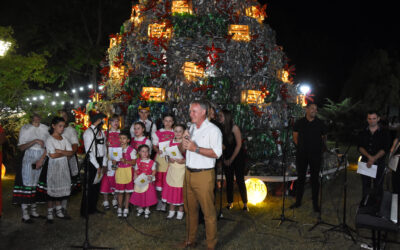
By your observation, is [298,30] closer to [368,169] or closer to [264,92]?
[264,92]

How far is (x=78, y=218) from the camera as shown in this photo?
5777 mm

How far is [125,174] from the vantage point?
19.3 ft

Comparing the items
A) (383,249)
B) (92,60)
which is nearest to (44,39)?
(92,60)

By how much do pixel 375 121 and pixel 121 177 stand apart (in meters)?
4.76

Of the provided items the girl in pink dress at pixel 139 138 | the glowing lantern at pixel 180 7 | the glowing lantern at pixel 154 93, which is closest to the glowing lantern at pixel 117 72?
the glowing lantern at pixel 154 93

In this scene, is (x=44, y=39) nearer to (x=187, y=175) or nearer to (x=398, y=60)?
(x=187, y=175)

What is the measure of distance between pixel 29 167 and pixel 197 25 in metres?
6.53

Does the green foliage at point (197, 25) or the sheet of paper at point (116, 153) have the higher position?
the green foliage at point (197, 25)

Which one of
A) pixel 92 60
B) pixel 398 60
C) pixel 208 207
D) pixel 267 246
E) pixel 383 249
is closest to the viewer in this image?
pixel 208 207

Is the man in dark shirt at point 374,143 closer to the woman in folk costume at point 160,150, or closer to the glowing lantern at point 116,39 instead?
the woman in folk costume at point 160,150

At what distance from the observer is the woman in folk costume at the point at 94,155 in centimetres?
561

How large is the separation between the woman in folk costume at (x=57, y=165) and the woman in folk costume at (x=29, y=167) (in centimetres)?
26

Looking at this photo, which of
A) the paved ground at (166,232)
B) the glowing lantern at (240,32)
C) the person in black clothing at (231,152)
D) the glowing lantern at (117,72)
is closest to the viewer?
the paved ground at (166,232)

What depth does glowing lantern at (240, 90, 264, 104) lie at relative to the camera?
9547 mm
